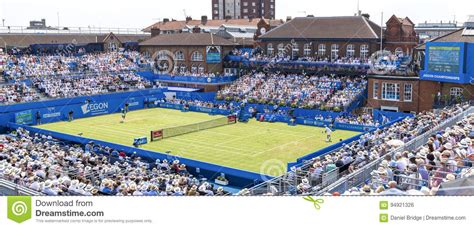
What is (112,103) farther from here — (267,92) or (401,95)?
(401,95)

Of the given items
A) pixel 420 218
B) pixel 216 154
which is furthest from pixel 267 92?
pixel 420 218

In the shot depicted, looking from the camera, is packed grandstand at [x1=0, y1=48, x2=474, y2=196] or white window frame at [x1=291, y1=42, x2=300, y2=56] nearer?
packed grandstand at [x1=0, y1=48, x2=474, y2=196]

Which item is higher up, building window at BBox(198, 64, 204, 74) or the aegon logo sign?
building window at BBox(198, 64, 204, 74)

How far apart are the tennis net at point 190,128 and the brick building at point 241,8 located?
2807 inches

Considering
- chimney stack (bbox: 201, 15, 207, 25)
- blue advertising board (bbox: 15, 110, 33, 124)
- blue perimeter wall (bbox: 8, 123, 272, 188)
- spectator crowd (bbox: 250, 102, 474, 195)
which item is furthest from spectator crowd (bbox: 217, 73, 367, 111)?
chimney stack (bbox: 201, 15, 207, 25)

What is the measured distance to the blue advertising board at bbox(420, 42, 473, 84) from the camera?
3622cm

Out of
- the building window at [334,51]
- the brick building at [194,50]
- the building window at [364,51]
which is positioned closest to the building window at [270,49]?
the brick building at [194,50]

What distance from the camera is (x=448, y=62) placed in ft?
122

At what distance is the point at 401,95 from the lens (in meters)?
42.7

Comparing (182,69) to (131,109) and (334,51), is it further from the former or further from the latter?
(334,51)

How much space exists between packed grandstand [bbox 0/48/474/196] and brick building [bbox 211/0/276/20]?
51984 millimetres

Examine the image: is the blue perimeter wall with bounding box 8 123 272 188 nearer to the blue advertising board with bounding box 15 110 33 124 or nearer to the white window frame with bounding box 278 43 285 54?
the blue advertising board with bounding box 15 110 33 124

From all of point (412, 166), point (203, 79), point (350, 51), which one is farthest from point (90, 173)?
point (350, 51)

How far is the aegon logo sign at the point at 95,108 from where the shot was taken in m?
48.1
